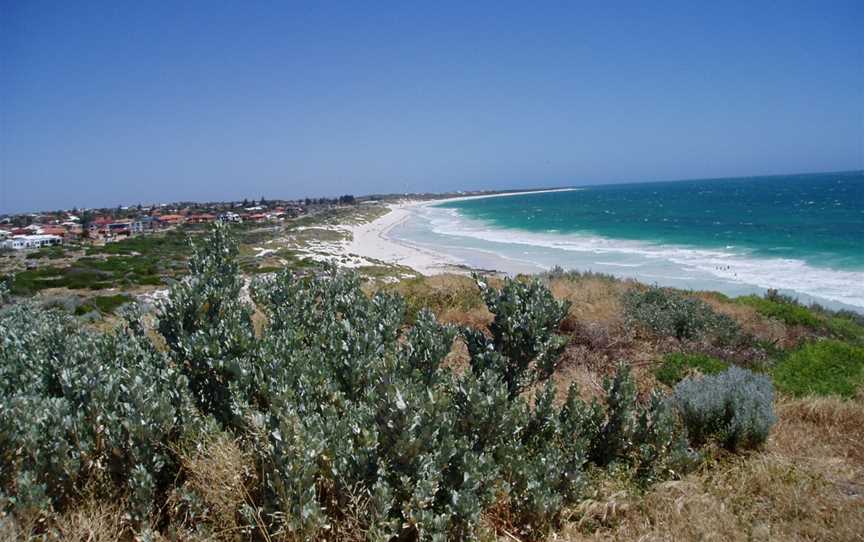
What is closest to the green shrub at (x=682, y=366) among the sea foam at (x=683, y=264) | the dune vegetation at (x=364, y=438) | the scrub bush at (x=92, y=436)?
the dune vegetation at (x=364, y=438)

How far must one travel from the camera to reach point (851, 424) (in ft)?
15.6

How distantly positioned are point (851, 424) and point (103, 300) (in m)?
18.0

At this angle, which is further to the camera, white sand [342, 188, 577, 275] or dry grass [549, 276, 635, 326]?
white sand [342, 188, 577, 275]

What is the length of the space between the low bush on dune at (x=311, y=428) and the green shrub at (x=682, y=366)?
1981 mm

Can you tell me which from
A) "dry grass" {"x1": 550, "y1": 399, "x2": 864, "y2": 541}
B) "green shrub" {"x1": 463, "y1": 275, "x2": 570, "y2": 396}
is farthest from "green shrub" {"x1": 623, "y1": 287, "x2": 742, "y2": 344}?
"green shrub" {"x1": 463, "y1": 275, "x2": 570, "y2": 396}

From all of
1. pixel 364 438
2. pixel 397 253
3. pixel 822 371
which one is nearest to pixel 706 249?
pixel 397 253

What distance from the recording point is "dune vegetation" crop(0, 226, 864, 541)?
8.34ft

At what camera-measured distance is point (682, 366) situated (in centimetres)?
640

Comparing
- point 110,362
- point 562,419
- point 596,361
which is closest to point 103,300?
point 110,362

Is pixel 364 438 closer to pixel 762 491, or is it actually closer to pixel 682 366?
pixel 762 491

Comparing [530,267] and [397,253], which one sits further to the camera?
[397,253]

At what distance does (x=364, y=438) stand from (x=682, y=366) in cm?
534

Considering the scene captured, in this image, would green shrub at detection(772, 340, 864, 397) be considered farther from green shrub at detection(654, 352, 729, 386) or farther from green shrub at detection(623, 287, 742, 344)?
green shrub at detection(623, 287, 742, 344)

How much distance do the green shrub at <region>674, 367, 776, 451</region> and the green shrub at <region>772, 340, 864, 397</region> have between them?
6.45 ft
